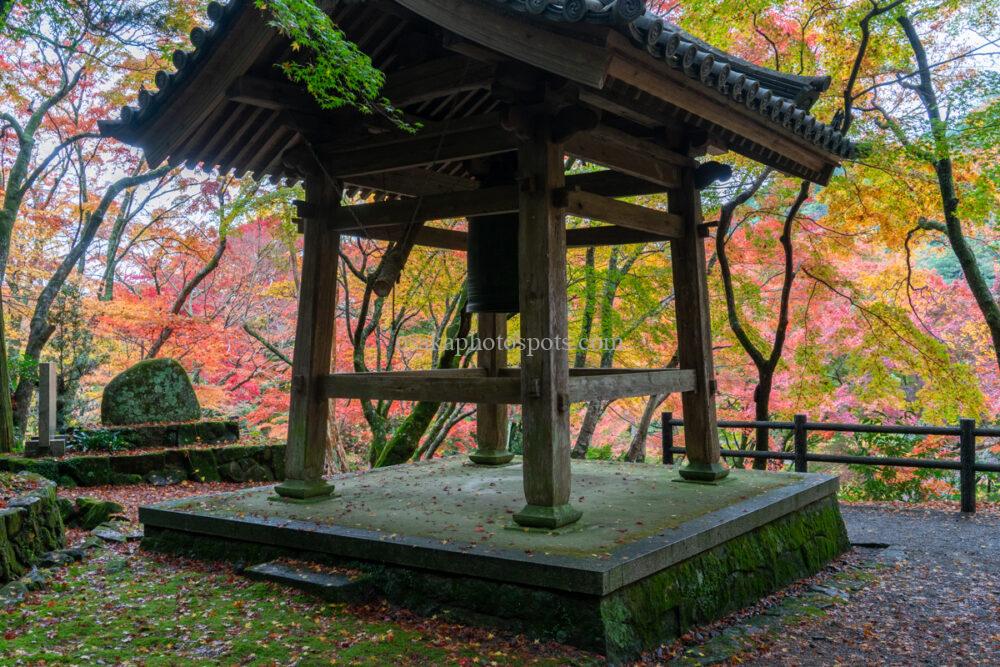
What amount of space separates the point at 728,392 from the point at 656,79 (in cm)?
1128

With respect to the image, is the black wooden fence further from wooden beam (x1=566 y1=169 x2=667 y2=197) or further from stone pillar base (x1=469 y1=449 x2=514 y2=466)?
wooden beam (x1=566 y1=169 x2=667 y2=197)

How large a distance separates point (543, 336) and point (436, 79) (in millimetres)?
1987

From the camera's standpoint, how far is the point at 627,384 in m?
5.45

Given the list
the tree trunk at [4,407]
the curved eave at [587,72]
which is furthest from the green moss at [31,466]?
the curved eave at [587,72]

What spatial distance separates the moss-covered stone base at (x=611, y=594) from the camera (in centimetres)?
395

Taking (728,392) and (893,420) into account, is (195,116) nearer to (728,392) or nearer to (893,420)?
(728,392)

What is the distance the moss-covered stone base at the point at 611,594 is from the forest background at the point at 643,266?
2.53m

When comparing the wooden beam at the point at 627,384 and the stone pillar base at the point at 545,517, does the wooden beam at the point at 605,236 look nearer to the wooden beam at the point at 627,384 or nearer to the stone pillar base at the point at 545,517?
the wooden beam at the point at 627,384

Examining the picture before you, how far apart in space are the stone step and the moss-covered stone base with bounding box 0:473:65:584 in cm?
154

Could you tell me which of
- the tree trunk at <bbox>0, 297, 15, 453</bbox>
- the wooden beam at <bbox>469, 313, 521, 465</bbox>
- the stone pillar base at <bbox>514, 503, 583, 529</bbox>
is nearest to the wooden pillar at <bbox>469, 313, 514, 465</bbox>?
the wooden beam at <bbox>469, 313, 521, 465</bbox>

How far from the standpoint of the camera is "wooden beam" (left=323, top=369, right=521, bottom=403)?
493 cm

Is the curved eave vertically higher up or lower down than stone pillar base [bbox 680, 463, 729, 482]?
higher up

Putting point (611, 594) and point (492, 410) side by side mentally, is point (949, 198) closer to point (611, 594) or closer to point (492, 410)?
point (492, 410)

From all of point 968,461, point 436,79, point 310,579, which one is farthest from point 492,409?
point 968,461
